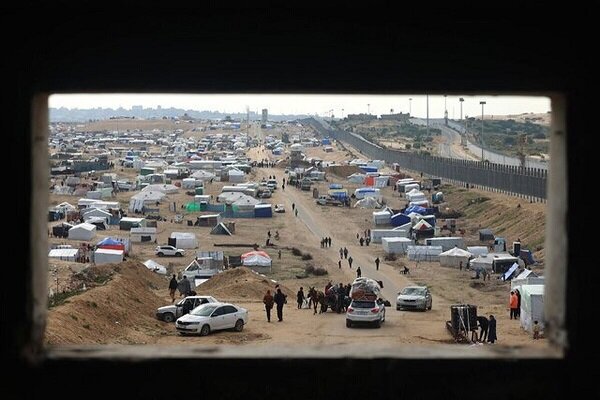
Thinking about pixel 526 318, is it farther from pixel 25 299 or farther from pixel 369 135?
pixel 369 135

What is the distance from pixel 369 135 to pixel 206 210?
111m

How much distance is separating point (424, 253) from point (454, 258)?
7.28 ft

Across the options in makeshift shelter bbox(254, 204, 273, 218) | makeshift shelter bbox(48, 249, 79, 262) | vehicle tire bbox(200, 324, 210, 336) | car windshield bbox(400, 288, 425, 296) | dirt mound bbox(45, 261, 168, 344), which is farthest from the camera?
makeshift shelter bbox(254, 204, 273, 218)

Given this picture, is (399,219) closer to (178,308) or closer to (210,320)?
(178,308)

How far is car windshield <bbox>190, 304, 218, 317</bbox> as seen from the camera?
21766 mm

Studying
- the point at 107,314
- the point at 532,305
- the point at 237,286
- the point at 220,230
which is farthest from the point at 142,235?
the point at 532,305

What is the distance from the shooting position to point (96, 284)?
2627cm

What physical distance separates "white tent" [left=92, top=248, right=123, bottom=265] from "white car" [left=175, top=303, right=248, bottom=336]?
14064 mm

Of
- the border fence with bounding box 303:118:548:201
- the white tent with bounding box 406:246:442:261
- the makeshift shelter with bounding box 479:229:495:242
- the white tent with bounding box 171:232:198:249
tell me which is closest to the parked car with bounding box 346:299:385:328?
the border fence with bounding box 303:118:548:201

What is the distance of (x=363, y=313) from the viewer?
2283 centimetres

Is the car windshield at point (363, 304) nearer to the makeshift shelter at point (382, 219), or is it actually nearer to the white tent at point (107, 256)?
the white tent at point (107, 256)

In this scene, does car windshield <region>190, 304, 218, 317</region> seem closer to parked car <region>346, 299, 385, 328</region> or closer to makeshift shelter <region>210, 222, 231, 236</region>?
parked car <region>346, 299, 385, 328</region>

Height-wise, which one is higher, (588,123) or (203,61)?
(203,61)

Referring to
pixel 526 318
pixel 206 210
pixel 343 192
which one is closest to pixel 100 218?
pixel 206 210
